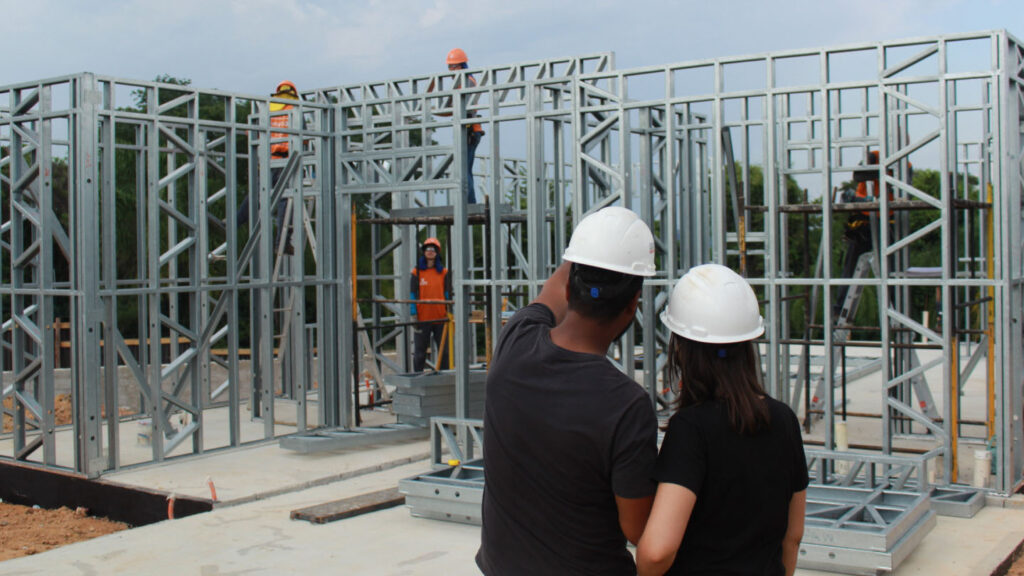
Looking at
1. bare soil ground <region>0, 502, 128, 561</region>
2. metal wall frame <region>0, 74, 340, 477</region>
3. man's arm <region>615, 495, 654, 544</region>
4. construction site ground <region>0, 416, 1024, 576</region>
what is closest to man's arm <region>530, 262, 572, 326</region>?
man's arm <region>615, 495, 654, 544</region>

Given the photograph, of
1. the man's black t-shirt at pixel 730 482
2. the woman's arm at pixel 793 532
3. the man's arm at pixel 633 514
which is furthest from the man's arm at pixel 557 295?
the woman's arm at pixel 793 532

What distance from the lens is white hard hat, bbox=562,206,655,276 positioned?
2.72 meters

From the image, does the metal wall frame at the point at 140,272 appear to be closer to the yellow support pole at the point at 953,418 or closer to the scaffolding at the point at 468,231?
the scaffolding at the point at 468,231

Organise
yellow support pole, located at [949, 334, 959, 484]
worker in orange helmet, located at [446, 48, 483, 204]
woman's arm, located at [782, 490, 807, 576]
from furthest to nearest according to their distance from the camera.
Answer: worker in orange helmet, located at [446, 48, 483, 204] < yellow support pole, located at [949, 334, 959, 484] < woman's arm, located at [782, 490, 807, 576]

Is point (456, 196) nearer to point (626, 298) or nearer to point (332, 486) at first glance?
point (332, 486)

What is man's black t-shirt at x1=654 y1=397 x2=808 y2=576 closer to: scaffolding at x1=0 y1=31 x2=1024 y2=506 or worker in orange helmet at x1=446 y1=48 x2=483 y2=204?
scaffolding at x1=0 y1=31 x2=1024 y2=506

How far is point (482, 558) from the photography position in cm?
304

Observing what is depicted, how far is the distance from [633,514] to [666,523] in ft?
0.30

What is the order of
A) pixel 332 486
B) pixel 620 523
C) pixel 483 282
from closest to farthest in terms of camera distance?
pixel 620 523
pixel 332 486
pixel 483 282

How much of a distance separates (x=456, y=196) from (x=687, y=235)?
296 centimetres

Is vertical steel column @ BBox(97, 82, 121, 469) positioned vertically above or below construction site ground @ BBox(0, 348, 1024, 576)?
above

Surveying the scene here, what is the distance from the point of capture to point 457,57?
1359 centimetres

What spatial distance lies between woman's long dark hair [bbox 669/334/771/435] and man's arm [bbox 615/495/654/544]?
1.05 feet

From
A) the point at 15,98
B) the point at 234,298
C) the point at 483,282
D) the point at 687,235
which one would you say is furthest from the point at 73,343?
the point at 687,235
